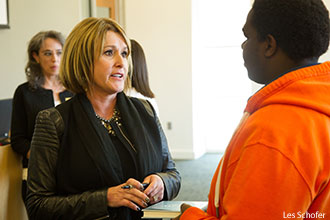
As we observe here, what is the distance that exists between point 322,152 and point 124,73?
0.98 metres

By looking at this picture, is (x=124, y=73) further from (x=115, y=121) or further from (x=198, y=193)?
(x=198, y=193)

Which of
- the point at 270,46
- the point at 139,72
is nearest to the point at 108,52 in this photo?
the point at 270,46

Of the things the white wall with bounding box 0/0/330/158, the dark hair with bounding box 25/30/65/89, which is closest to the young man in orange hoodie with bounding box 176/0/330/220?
the dark hair with bounding box 25/30/65/89

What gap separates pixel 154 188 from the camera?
A: 1.51 meters

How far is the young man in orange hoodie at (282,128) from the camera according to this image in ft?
2.69

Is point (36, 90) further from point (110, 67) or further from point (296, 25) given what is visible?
point (296, 25)

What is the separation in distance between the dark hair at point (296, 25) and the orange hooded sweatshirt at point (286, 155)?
0.05m

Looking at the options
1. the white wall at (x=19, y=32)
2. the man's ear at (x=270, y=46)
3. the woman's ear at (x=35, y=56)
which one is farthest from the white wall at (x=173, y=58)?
the man's ear at (x=270, y=46)

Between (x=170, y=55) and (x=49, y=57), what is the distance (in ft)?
11.4

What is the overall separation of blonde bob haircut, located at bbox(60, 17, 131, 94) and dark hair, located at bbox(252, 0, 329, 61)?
79cm

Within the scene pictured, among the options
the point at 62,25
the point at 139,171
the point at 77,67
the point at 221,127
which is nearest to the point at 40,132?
the point at 77,67

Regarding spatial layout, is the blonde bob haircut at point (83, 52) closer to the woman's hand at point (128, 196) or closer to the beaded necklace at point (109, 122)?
the beaded necklace at point (109, 122)

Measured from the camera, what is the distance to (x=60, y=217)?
4.82ft

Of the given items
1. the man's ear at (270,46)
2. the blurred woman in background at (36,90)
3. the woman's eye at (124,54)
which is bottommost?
the blurred woman in background at (36,90)
